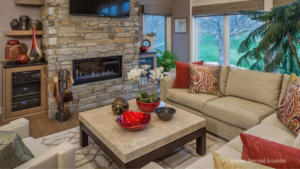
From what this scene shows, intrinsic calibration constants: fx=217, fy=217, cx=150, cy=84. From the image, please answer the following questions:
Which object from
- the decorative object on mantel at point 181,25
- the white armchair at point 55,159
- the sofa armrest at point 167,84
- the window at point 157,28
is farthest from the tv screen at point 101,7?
the white armchair at point 55,159

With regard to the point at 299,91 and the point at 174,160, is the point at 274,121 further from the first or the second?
the point at 174,160

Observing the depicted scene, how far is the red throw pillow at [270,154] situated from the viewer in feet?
3.13

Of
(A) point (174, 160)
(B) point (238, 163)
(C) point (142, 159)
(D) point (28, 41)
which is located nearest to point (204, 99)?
(A) point (174, 160)

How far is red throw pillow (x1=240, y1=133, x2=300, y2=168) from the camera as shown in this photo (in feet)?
3.13

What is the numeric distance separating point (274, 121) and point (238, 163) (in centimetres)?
158

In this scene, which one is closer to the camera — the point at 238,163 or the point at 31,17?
the point at 238,163

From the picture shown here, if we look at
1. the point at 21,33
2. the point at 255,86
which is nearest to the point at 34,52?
the point at 21,33

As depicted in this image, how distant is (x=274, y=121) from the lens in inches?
86.3

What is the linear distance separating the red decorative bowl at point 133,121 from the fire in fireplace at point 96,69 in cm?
196

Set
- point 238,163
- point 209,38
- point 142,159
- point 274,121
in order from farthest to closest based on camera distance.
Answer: point 209,38 < point 274,121 < point 142,159 < point 238,163

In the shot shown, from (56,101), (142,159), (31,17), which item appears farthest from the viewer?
(31,17)

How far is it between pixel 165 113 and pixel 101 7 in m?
2.44

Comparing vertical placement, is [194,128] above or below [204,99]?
below

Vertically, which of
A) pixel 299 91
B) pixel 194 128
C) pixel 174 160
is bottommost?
pixel 174 160
